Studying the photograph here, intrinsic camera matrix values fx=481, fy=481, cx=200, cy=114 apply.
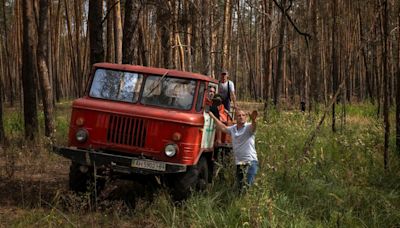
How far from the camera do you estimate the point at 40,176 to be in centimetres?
861

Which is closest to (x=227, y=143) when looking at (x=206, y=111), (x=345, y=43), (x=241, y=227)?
(x=206, y=111)

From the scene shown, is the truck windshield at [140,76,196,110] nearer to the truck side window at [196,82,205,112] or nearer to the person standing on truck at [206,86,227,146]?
Answer: the truck side window at [196,82,205,112]

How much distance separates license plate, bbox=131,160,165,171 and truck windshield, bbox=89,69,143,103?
1121 mm

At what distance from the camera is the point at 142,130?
6.62 m

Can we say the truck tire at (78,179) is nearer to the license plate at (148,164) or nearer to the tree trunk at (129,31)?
the license plate at (148,164)

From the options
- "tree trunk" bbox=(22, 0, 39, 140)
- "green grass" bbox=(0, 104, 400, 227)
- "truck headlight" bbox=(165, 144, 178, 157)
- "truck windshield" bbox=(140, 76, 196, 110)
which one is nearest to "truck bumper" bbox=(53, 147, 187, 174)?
"truck headlight" bbox=(165, 144, 178, 157)

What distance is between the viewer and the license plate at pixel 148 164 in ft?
20.4

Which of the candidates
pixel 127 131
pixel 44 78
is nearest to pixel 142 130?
pixel 127 131

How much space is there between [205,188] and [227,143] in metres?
1.46

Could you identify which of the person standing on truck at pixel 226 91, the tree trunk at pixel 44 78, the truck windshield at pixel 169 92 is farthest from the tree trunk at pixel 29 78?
the truck windshield at pixel 169 92

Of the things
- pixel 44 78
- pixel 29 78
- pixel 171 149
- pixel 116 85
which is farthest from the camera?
pixel 29 78

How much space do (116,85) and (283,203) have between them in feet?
9.71

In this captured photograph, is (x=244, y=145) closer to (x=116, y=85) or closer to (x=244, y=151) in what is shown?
(x=244, y=151)

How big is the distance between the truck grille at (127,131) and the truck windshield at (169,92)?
0.47 m
